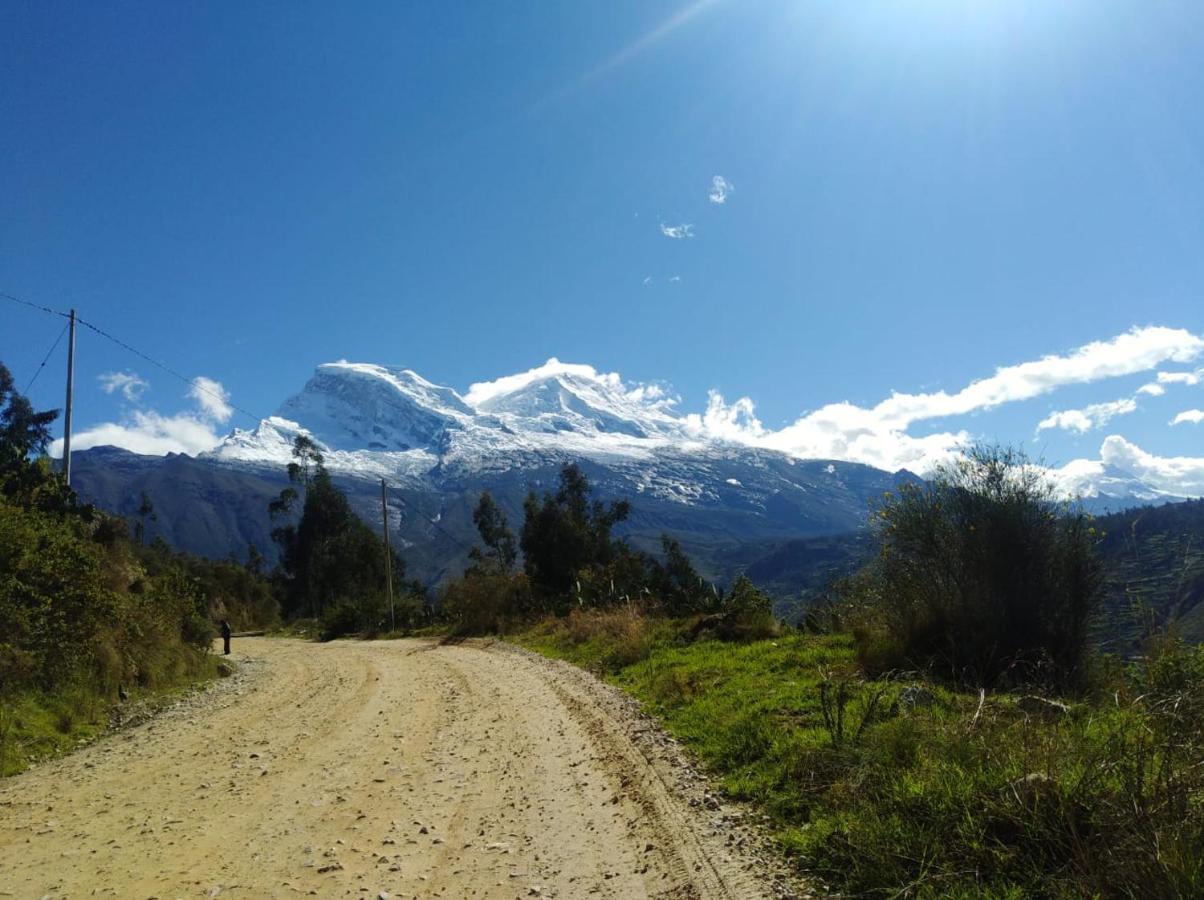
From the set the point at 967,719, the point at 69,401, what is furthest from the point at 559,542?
the point at 967,719

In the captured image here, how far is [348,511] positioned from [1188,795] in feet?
225

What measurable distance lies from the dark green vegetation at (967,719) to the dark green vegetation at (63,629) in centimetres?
891

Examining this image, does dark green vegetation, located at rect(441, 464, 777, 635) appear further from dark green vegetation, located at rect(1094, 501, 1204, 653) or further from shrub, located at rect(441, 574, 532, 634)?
dark green vegetation, located at rect(1094, 501, 1204, 653)

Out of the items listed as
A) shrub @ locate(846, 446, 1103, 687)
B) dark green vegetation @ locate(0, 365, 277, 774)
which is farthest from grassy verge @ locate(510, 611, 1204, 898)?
dark green vegetation @ locate(0, 365, 277, 774)

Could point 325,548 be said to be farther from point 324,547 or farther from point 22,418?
point 22,418

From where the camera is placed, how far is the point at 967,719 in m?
6.29

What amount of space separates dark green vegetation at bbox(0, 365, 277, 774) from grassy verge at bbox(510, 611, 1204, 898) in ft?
29.9

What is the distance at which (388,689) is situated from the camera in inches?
547

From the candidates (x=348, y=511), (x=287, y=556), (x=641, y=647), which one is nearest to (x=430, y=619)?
(x=641, y=647)

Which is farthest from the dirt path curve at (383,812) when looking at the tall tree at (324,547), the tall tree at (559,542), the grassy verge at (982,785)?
the tall tree at (324,547)

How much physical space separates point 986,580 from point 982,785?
5.89 m

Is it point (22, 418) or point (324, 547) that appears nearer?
point (22, 418)

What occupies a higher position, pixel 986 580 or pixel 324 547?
pixel 324 547

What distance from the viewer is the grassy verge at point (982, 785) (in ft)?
12.8
